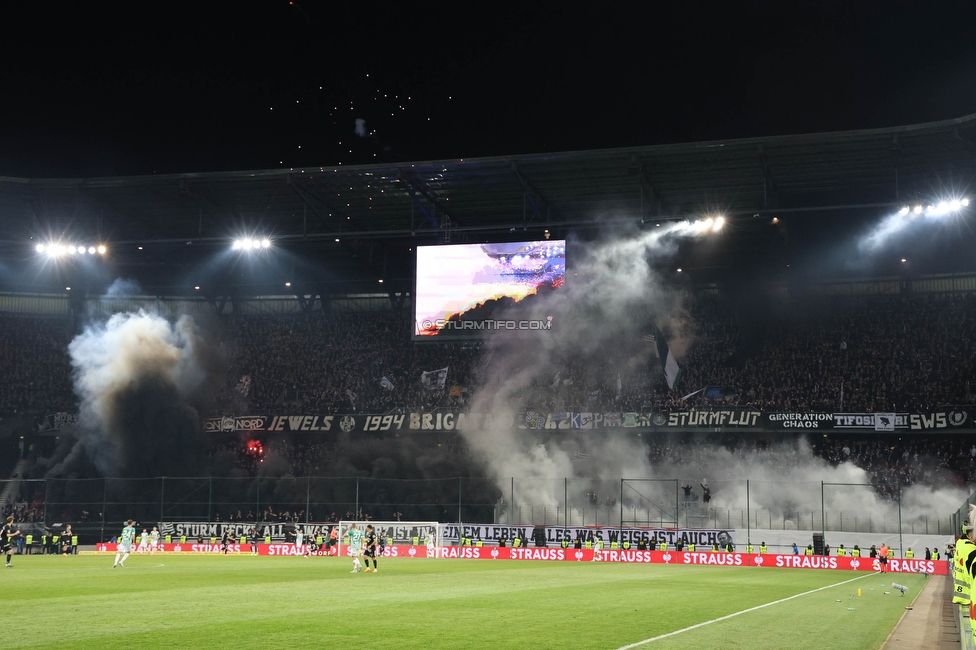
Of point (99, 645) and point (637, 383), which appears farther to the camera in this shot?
point (637, 383)

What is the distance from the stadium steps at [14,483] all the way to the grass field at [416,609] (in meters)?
Result: 28.6

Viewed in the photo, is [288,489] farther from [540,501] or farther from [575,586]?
[575,586]

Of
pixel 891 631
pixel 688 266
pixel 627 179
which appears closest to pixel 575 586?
pixel 891 631

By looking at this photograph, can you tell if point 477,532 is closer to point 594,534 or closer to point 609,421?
point 594,534

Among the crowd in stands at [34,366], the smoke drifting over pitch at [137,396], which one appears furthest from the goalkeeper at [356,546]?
the crowd in stands at [34,366]

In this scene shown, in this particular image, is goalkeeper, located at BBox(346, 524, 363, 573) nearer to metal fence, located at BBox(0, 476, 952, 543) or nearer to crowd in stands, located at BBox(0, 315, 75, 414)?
metal fence, located at BBox(0, 476, 952, 543)

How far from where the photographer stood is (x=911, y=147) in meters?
44.6

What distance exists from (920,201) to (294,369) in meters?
43.5

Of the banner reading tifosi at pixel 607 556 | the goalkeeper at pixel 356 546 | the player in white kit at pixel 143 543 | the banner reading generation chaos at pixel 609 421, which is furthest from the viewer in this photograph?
the banner reading generation chaos at pixel 609 421

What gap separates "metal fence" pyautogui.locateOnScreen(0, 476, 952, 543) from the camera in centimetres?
4966

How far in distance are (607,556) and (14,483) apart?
39464 mm

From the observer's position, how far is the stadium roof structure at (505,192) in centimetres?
4572

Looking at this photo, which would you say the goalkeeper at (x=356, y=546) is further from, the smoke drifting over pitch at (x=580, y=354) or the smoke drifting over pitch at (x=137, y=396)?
the smoke drifting over pitch at (x=137, y=396)

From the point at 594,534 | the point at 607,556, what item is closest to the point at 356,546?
the point at 607,556
